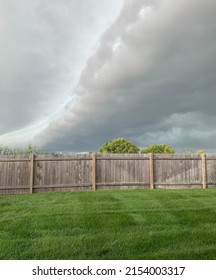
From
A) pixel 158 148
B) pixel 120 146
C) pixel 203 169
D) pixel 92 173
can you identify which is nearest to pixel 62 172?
pixel 92 173

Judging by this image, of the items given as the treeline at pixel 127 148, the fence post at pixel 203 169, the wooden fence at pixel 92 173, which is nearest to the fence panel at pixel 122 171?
the wooden fence at pixel 92 173

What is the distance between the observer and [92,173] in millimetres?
14117

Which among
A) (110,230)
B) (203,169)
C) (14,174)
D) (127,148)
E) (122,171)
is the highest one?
(127,148)

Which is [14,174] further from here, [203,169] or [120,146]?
[120,146]

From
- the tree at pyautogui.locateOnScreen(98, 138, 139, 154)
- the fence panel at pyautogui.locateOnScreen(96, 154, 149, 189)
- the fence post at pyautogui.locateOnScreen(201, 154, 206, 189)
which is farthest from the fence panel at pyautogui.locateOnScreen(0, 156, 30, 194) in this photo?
the tree at pyautogui.locateOnScreen(98, 138, 139, 154)

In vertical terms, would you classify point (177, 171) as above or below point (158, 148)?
below

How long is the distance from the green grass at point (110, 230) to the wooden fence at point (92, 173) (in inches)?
171

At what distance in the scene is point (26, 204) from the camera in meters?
9.84

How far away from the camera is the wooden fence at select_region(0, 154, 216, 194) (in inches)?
552

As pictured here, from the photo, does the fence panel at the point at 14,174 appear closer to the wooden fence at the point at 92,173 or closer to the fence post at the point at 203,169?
the wooden fence at the point at 92,173

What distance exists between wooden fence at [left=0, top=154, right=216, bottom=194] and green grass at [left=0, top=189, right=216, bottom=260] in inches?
171

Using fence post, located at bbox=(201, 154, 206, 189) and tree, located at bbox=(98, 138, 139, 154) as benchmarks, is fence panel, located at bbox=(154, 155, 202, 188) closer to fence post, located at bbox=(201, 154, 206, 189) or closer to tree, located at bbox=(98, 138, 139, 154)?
fence post, located at bbox=(201, 154, 206, 189)

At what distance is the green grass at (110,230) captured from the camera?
4.76 metres

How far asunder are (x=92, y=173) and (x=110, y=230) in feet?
26.6
